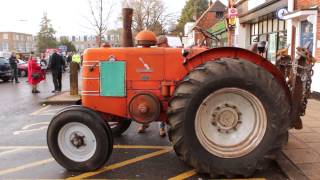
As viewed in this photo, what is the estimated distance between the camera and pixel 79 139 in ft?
17.8

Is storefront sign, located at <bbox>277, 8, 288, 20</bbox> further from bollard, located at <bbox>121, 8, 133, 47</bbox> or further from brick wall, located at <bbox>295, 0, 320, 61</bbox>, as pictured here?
bollard, located at <bbox>121, 8, 133, 47</bbox>

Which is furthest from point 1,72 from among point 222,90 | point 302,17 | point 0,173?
point 222,90

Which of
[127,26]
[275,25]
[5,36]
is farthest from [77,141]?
[5,36]

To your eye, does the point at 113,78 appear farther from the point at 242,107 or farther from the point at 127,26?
the point at 242,107

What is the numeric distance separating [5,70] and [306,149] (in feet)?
71.2

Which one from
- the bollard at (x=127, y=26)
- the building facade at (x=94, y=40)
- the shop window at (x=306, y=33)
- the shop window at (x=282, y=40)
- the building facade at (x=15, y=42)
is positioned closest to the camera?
the bollard at (x=127, y=26)

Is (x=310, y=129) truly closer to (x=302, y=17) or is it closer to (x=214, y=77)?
(x=214, y=77)

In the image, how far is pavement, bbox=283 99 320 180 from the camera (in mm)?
5152

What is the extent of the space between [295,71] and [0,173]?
416 centimetres

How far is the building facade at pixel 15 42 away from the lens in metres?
116

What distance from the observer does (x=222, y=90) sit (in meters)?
5.04

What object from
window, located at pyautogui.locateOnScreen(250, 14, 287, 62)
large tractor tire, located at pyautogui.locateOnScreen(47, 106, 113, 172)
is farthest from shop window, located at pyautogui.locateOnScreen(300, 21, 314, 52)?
large tractor tire, located at pyautogui.locateOnScreen(47, 106, 113, 172)

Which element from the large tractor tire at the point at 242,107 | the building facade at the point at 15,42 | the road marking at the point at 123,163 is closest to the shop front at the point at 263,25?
the road marking at the point at 123,163

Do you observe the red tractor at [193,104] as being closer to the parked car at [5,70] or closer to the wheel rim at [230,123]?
the wheel rim at [230,123]
